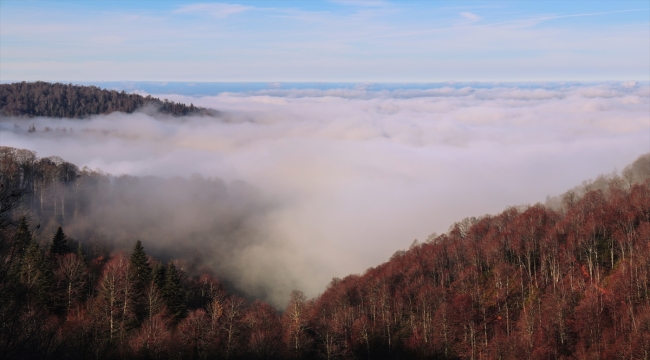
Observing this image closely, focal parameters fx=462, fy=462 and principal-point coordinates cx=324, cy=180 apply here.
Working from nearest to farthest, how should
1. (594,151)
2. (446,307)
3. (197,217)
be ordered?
(446,307) < (197,217) < (594,151)

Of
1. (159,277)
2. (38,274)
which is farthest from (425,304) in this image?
(38,274)

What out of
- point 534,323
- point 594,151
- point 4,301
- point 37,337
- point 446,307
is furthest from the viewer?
point 594,151

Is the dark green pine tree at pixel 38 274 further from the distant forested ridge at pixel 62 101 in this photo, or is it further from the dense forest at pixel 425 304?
the distant forested ridge at pixel 62 101

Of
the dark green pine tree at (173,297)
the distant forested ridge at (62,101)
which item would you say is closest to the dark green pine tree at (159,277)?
the dark green pine tree at (173,297)

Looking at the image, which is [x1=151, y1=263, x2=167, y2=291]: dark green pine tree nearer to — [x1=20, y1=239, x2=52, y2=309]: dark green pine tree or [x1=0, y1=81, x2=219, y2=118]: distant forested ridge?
[x1=20, y1=239, x2=52, y2=309]: dark green pine tree

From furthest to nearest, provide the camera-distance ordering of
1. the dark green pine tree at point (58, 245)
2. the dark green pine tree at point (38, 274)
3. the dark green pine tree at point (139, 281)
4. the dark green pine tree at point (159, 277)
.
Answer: the dark green pine tree at point (58, 245)
the dark green pine tree at point (159, 277)
the dark green pine tree at point (139, 281)
the dark green pine tree at point (38, 274)

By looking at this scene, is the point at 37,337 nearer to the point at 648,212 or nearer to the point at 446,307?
the point at 446,307

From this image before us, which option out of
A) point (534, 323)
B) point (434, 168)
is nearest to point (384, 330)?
point (534, 323)

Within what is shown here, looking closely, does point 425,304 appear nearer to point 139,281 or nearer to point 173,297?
point 173,297
